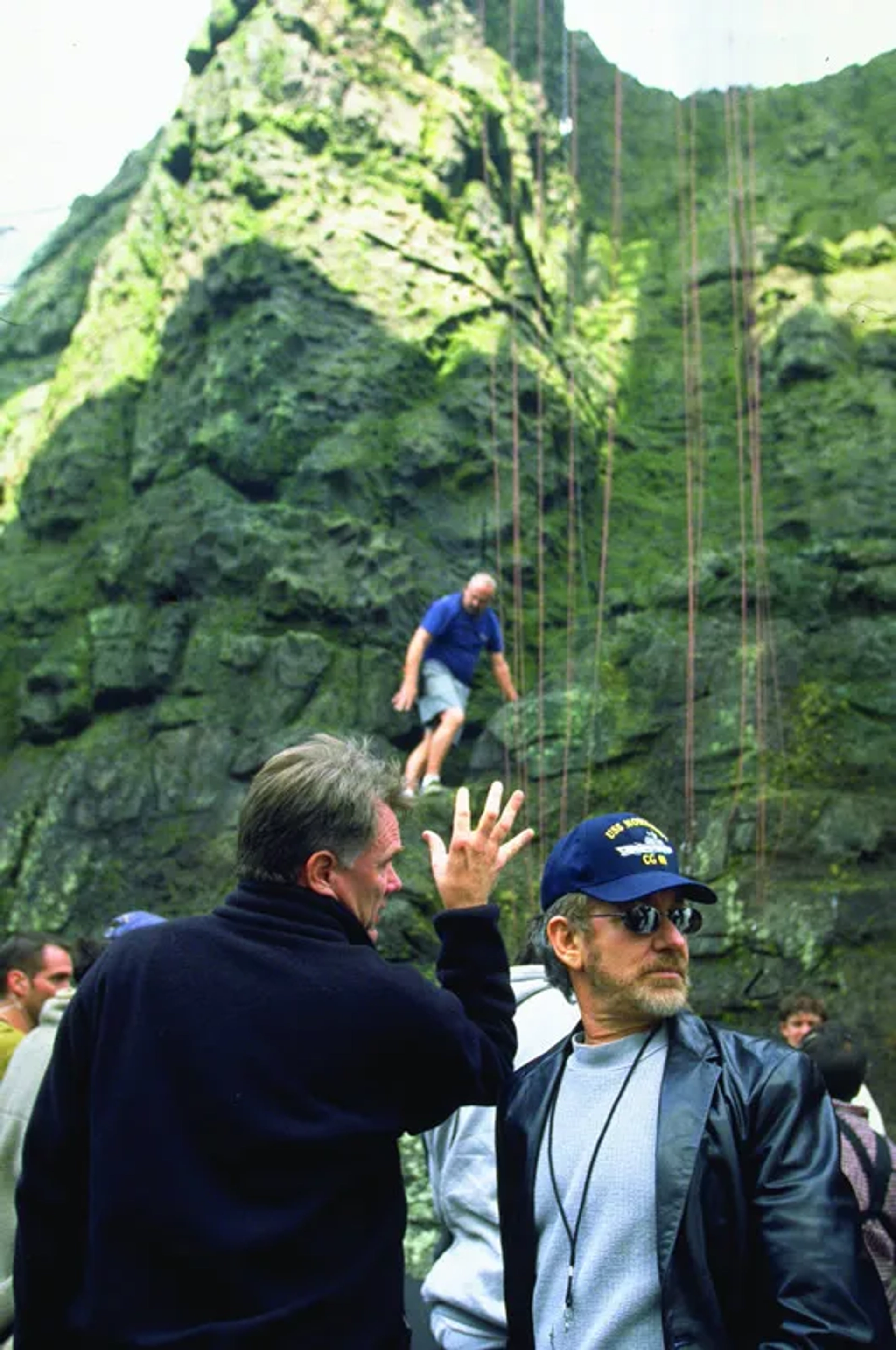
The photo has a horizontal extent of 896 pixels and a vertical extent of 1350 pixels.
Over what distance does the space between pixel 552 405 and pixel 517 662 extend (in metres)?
3.56

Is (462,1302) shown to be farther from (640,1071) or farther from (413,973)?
(413,973)

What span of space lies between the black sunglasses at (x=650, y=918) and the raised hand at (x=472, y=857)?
27 centimetres

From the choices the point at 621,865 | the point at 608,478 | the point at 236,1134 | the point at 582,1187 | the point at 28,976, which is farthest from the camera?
the point at 608,478

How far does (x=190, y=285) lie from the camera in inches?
567

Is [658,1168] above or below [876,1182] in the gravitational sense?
above

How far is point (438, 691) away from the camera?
9852 millimetres

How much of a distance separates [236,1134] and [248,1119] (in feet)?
0.09

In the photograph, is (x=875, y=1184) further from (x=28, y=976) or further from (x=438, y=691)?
(x=438, y=691)

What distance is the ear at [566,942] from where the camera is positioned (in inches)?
95.5

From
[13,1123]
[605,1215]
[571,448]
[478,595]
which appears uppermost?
[571,448]

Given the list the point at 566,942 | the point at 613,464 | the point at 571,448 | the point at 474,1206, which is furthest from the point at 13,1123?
the point at 613,464

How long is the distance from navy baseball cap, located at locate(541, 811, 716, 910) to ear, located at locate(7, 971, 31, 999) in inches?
90.6

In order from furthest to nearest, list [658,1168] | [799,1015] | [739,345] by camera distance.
Result: [739,345] → [799,1015] → [658,1168]

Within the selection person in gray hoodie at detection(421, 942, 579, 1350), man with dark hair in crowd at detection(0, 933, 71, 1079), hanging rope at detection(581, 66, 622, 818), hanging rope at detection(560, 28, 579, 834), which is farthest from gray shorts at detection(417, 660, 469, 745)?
person in gray hoodie at detection(421, 942, 579, 1350)
